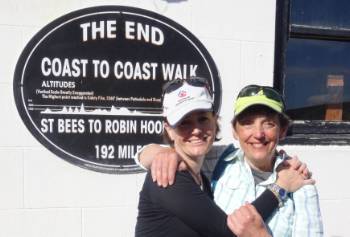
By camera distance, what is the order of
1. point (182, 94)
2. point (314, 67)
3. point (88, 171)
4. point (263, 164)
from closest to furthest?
point (182, 94)
point (263, 164)
point (88, 171)
point (314, 67)

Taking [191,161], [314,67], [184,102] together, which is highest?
[314,67]

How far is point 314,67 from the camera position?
3002 mm

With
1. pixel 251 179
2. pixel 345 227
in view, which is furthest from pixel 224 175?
pixel 345 227

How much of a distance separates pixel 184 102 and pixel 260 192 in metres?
0.44

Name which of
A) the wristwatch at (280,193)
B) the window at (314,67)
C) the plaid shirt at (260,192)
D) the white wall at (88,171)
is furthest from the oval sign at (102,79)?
the wristwatch at (280,193)

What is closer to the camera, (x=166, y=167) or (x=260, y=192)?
(x=166, y=167)

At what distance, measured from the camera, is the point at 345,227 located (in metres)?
2.87

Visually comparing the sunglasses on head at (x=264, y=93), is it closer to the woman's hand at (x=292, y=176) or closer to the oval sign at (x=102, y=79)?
the woman's hand at (x=292, y=176)

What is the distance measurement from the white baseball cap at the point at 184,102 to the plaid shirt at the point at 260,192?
0.29 meters

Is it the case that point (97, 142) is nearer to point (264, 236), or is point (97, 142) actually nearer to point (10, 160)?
point (10, 160)

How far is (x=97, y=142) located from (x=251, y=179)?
1.14 metres

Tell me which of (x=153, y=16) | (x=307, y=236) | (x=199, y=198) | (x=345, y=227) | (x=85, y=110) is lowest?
(x=345, y=227)

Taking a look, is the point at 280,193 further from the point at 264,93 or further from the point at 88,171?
the point at 88,171

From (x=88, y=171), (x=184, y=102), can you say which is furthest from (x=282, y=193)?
(x=88, y=171)
